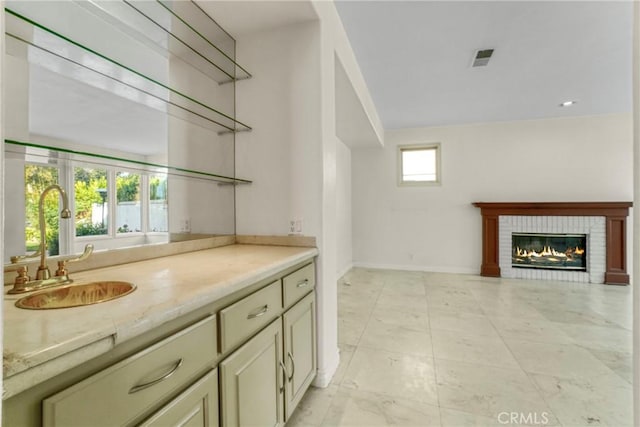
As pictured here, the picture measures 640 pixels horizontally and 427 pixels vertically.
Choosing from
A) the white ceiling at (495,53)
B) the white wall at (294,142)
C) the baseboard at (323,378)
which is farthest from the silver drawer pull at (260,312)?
the white ceiling at (495,53)

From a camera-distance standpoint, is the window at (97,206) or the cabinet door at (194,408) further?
the window at (97,206)

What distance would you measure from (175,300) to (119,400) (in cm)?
25

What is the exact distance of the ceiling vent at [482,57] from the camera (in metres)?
2.74

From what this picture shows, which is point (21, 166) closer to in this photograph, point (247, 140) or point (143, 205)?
point (143, 205)

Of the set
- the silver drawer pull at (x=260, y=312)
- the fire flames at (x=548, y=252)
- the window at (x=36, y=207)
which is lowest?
the fire flames at (x=548, y=252)

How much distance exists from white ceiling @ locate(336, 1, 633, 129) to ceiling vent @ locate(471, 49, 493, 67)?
0.06m

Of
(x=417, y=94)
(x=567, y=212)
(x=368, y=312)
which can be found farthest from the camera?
(x=567, y=212)

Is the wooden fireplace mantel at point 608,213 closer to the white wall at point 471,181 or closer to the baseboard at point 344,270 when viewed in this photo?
the white wall at point 471,181

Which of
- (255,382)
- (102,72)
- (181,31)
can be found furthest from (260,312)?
(181,31)

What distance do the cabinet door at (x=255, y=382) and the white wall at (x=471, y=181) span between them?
4510 millimetres

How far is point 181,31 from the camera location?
6.10 ft

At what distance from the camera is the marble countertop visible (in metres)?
0.52

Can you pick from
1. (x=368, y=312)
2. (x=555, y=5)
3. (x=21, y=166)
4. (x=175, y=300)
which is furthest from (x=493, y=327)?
(x=21, y=166)

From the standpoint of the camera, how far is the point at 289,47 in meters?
1.99
